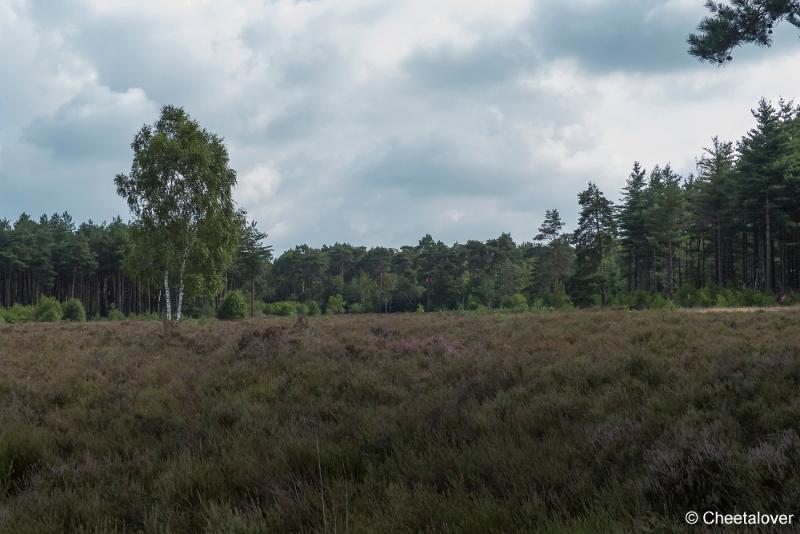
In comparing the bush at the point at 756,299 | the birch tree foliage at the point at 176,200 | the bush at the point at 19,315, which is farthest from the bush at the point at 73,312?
the bush at the point at 756,299

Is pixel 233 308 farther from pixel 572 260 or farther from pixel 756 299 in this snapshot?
pixel 572 260

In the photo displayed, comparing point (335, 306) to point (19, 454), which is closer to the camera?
point (19, 454)

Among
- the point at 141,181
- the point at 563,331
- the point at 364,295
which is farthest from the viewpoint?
the point at 364,295

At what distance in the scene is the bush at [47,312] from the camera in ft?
142

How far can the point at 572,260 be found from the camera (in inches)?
2712

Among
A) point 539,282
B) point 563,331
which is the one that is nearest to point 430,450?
point 563,331

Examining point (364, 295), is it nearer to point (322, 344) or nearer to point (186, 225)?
point (186, 225)

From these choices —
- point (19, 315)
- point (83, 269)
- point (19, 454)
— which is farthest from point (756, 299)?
point (83, 269)

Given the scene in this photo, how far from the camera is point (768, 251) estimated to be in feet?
129

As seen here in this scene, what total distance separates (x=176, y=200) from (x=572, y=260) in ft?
180

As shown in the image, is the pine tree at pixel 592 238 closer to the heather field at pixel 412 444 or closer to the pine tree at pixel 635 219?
the pine tree at pixel 635 219

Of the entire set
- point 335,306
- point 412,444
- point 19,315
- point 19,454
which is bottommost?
point 335,306

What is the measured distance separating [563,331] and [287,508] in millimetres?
12853

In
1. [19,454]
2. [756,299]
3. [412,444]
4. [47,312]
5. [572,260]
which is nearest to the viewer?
[412,444]
